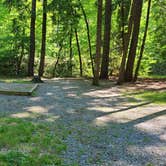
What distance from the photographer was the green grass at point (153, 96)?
42.0 feet

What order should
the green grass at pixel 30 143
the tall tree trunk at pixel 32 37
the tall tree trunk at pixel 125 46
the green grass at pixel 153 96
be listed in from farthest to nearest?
the tall tree trunk at pixel 32 37, the tall tree trunk at pixel 125 46, the green grass at pixel 153 96, the green grass at pixel 30 143

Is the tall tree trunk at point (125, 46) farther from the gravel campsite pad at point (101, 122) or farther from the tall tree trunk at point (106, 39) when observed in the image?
the gravel campsite pad at point (101, 122)

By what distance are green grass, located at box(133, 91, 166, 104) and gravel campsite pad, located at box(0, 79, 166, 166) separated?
1.94 feet

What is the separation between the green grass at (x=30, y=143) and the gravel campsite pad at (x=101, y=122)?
193 mm

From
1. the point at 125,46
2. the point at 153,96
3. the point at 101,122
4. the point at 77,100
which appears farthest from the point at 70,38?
the point at 101,122

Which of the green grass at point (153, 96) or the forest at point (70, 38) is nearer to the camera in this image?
the green grass at point (153, 96)

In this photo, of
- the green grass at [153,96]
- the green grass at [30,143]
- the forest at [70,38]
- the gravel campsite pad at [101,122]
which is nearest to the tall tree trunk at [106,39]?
the forest at [70,38]

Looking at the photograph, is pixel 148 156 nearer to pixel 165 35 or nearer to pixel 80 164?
pixel 80 164

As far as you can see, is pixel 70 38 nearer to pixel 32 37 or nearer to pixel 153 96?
pixel 32 37

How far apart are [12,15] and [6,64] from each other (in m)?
3.16

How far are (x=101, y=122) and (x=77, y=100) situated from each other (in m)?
3.60

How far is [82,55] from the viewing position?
2708 centimetres

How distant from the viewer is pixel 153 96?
1379 cm

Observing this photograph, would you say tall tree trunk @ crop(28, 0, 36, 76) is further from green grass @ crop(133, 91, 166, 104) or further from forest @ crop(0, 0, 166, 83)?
green grass @ crop(133, 91, 166, 104)
